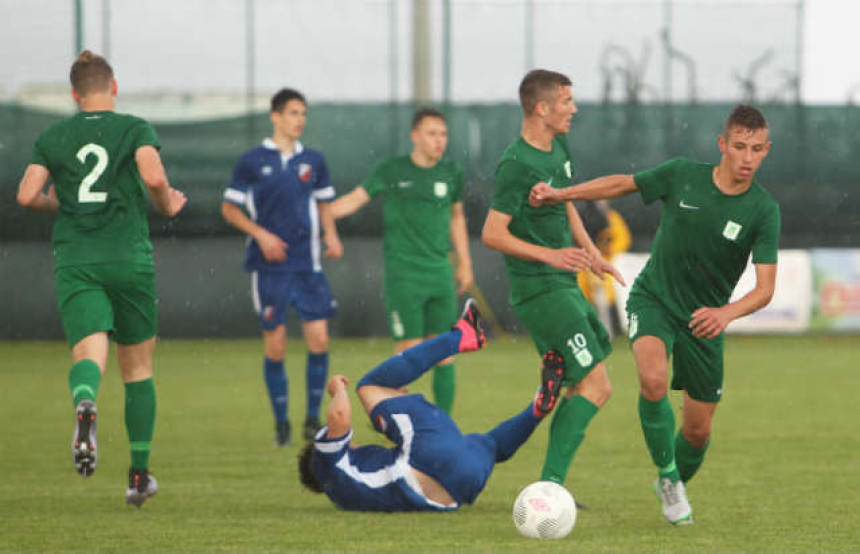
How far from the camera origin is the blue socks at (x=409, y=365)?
6.96 metres

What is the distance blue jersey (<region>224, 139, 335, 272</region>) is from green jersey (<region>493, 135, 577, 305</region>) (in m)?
3.24

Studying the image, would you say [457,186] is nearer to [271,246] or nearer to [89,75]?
[271,246]

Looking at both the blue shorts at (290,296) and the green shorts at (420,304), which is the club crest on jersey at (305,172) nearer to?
the blue shorts at (290,296)

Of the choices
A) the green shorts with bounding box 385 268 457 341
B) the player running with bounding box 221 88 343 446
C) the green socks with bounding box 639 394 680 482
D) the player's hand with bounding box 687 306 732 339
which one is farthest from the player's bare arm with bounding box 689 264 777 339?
the player running with bounding box 221 88 343 446

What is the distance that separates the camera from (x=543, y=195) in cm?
663

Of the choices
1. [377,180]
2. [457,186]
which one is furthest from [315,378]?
[457,186]

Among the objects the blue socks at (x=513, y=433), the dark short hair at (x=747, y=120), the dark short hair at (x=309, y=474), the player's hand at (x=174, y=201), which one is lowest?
the dark short hair at (x=309, y=474)

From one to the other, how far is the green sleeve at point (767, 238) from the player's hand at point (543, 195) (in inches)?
34.4

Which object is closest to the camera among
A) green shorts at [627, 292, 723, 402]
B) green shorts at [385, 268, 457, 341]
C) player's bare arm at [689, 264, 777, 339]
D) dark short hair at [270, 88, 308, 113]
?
player's bare arm at [689, 264, 777, 339]

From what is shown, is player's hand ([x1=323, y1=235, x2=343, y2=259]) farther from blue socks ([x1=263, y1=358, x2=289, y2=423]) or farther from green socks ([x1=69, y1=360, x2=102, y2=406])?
green socks ([x1=69, y1=360, x2=102, y2=406])

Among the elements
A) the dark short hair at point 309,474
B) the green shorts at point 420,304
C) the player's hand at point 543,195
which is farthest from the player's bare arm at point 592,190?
the green shorts at point 420,304

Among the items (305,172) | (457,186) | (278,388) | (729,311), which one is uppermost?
(305,172)

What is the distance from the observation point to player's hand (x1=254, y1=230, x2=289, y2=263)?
9.88m

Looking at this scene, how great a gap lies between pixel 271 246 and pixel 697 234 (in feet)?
13.1
